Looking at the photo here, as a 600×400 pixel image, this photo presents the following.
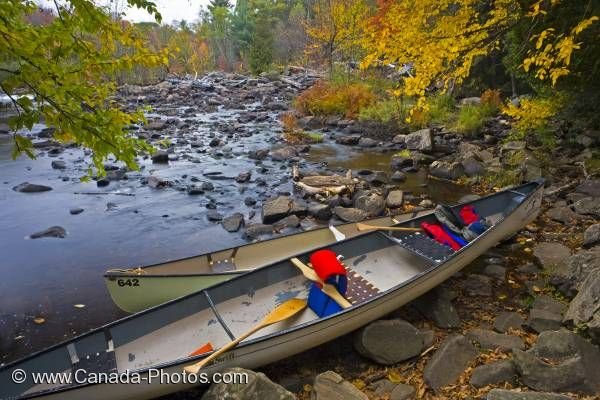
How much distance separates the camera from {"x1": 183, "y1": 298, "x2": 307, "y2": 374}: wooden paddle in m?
3.94

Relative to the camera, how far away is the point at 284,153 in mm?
14773

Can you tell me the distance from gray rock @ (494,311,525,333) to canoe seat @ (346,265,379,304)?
1488mm

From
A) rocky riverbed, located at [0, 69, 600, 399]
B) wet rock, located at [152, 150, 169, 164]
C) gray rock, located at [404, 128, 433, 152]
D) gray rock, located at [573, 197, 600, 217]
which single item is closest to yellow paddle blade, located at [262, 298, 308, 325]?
rocky riverbed, located at [0, 69, 600, 399]

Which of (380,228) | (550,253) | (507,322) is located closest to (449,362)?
(507,322)

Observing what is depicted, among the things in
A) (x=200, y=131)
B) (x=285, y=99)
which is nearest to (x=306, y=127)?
(x=200, y=131)

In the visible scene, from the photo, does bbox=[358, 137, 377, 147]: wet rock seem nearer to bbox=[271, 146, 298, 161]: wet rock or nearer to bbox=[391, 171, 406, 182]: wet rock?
bbox=[271, 146, 298, 161]: wet rock

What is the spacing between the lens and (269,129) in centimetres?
1953

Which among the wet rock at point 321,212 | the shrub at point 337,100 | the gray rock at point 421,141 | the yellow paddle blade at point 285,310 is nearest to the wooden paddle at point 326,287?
the yellow paddle blade at point 285,310

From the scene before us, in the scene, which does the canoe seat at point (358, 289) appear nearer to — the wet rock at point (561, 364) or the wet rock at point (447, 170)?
the wet rock at point (561, 364)

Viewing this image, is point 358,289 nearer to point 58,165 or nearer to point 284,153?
point 284,153

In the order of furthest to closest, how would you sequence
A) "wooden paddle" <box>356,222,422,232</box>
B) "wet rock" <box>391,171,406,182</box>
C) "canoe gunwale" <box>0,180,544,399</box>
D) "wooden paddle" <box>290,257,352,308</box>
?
"wet rock" <box>391,171,406,182</box> → "wooden paddle" <box>356,222,422,232</box> → "wooden paddle" <box>290,257,352,308</box> → "canoe gunwale" <box>0,180,544,399</box>

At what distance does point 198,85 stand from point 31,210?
27.6 m

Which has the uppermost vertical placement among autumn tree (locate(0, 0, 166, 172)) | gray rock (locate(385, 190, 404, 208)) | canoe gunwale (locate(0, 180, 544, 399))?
autumn tree (locate(0, 0, 166, 172))

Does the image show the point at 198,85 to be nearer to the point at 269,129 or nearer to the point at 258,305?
the point at 269,129
